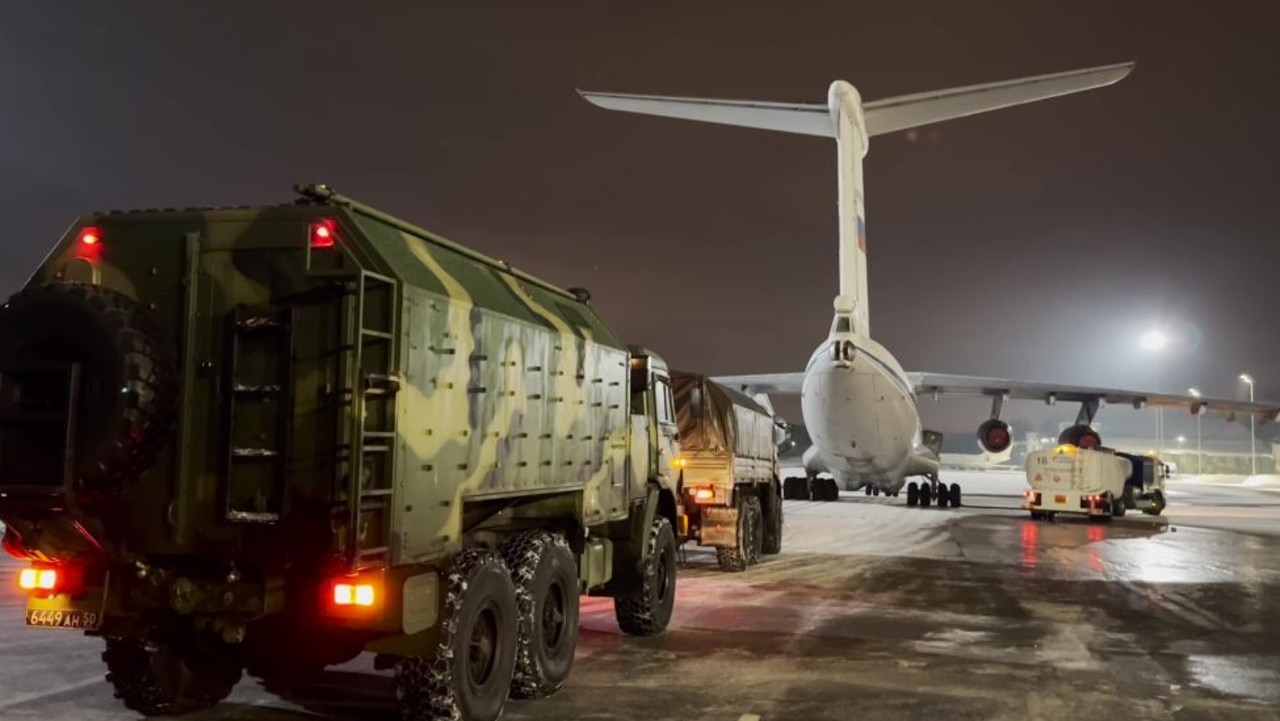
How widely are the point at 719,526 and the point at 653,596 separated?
6.22m

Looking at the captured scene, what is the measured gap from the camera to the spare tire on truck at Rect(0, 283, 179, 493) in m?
5.77

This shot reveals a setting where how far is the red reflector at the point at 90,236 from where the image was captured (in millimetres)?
6520

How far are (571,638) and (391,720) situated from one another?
1.68m

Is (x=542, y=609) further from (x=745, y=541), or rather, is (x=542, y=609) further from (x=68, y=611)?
(x=745, y=541)

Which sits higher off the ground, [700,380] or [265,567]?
[700,380]

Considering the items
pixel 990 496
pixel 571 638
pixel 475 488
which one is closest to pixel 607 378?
pixel 571 638

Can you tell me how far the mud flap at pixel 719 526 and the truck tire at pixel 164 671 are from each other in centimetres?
1017

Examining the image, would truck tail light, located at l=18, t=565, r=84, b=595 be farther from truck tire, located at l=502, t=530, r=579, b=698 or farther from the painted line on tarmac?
truck tire, located at l=502, t=530, r=579, b=698

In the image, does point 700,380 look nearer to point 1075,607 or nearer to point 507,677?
point 1075,607

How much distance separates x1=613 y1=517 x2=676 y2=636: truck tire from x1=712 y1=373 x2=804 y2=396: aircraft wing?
113ft

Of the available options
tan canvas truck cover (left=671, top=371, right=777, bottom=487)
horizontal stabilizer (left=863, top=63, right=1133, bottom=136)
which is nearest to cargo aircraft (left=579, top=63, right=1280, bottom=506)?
horizontal stabilizer (left=863, top=63, right=1133, bottom=136)

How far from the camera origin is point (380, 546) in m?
5.79

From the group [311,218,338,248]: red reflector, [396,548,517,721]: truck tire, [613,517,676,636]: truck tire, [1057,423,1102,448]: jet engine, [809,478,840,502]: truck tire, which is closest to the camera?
[311,218,338,248]: red reflector

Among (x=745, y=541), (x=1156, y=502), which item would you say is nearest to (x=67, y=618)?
(x=745, y=541)
